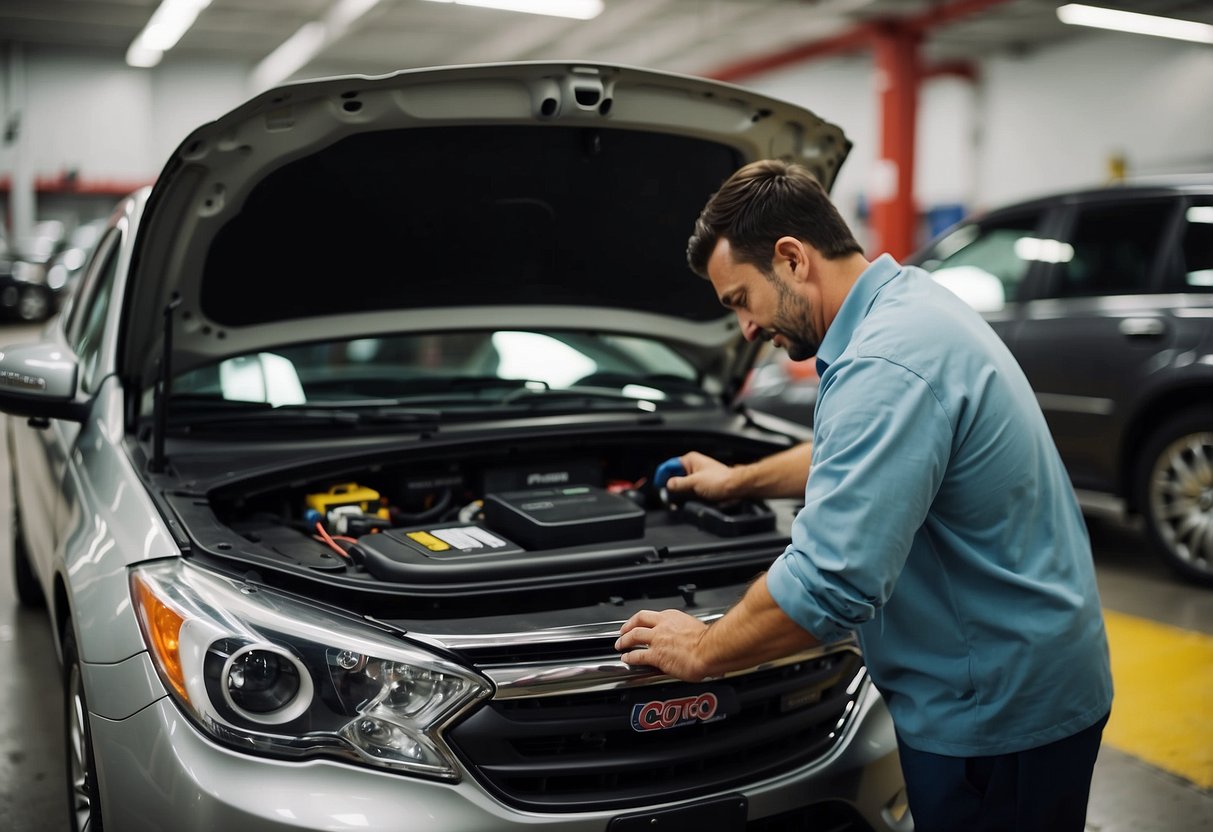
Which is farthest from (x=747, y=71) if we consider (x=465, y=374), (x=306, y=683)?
(x=306, y=683)

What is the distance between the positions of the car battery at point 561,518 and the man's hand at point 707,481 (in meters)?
0.20

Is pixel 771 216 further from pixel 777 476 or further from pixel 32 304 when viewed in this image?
pixel 32 304

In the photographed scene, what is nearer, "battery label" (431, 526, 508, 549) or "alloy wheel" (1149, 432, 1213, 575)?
"battery label" (431, 526, 508, 549)

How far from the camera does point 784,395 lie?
5527mm

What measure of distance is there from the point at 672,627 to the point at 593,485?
101cm

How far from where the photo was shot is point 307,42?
51.2 ft

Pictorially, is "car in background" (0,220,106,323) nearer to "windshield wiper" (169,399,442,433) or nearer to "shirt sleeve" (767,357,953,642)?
"windshield wiper" (169,399,442,433)

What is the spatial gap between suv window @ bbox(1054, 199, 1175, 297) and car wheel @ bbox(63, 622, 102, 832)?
4.21 meters

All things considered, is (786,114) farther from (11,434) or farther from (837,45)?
(837,45)

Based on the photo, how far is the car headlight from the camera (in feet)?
4.97

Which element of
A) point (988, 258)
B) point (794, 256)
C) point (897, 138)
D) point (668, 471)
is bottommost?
point (668, 471)

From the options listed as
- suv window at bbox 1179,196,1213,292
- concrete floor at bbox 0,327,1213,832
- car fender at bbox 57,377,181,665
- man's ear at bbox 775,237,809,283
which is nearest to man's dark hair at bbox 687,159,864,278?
man's ear at bbox 775,237,809,283

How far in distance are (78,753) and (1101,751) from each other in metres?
2.55

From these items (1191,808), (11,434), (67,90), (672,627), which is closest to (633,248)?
(672,627)
